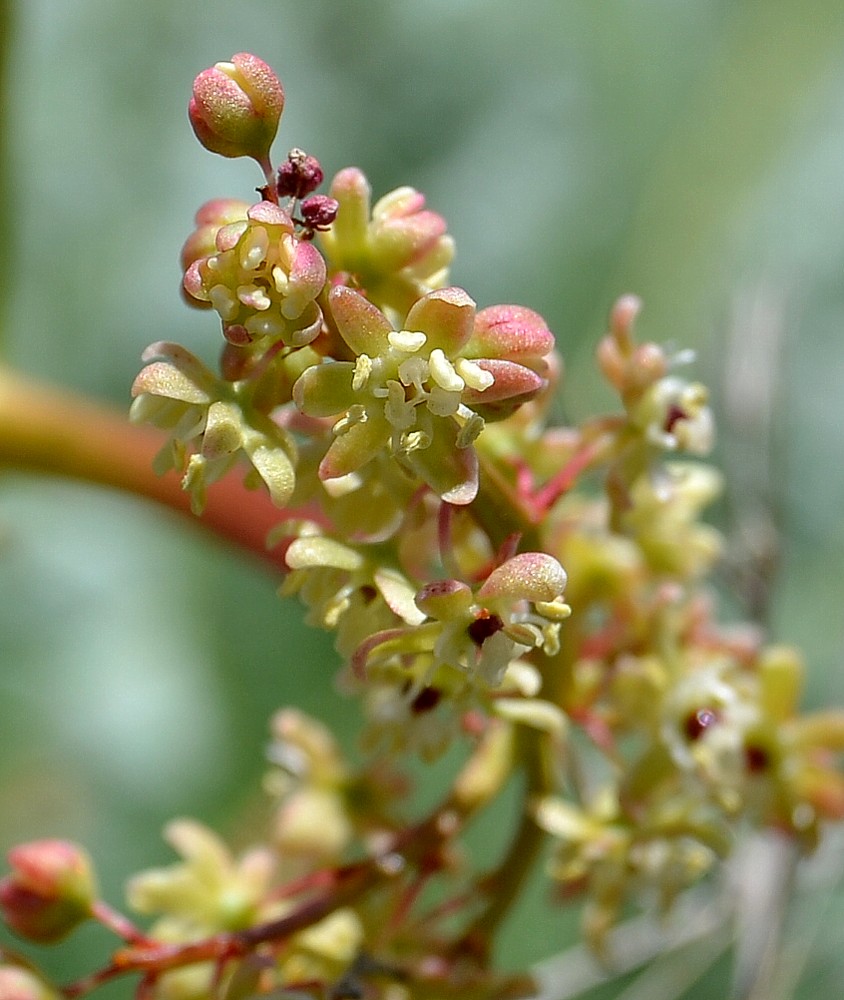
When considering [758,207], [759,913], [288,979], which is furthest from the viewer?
[758,207]

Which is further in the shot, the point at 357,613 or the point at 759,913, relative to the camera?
the point at 759,913

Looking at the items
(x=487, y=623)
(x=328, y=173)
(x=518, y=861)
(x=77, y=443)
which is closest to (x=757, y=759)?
(x=518, y=861)

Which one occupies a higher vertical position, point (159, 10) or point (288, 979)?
point (159, 10)

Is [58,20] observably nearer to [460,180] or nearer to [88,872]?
[460,180]

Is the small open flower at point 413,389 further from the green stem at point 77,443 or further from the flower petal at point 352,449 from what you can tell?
the green stem at point 77,443

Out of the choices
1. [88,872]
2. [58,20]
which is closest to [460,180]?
[58,20]

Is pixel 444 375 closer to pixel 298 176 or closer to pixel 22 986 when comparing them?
pixel 298 176

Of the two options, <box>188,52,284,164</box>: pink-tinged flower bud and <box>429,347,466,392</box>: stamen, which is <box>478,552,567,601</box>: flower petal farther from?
<box>188,52,284,164</box>: pink-tinged flower bud
